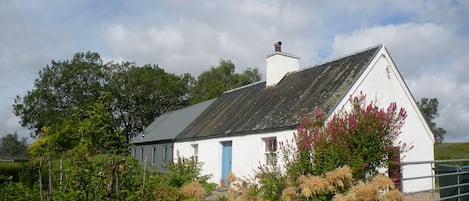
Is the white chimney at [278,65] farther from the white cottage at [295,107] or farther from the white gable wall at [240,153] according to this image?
the white gable wall at [240,153]

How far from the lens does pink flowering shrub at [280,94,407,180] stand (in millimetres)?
9266

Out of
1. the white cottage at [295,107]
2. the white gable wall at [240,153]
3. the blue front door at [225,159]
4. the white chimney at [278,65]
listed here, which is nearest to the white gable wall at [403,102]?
the white cottage at [295,107]

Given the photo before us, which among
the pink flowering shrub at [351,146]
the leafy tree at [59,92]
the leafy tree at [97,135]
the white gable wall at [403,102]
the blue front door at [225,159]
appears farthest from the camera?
the leafy tree at [59,92]

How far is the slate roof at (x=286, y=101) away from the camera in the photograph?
14.9 m

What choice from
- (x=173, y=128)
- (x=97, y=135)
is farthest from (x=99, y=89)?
(x=97, y=135)

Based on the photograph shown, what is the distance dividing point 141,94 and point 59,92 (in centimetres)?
906

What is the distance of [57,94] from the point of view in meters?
44.1

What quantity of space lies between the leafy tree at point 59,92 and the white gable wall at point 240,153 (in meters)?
27.4

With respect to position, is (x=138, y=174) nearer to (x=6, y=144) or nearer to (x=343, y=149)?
(x=343, y=149)

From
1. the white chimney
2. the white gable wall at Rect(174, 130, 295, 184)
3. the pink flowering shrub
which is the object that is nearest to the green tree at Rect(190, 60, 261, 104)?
the white chimney

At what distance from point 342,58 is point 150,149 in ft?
54.7

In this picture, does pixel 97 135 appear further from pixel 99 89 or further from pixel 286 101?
pixel 99 89

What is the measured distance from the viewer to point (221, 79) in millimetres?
49156

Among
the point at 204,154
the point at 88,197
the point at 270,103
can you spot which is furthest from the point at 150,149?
the point at 88,197
